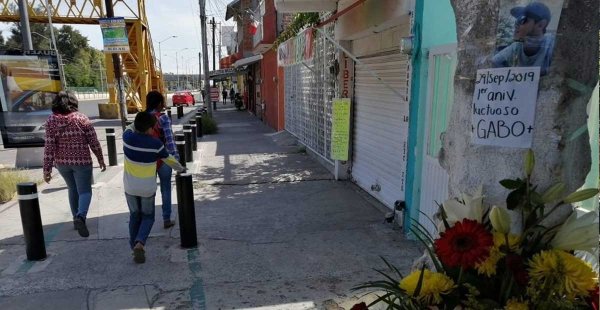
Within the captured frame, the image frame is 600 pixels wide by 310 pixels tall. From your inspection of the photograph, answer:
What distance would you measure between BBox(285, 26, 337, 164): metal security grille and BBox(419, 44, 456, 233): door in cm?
364

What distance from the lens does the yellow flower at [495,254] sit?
1575 mm

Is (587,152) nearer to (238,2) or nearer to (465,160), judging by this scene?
(465,160)

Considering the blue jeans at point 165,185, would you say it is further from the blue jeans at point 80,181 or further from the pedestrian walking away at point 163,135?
the blue jeans at point 80,181

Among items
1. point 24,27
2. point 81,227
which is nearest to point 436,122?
point 81,227

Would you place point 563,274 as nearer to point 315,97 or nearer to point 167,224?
point 167,224

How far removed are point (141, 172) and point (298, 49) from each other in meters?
7.21

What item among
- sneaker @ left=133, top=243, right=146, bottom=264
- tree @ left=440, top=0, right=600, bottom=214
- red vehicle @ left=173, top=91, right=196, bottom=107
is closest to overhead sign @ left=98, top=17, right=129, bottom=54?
sneaker @ left=133, top=243, right=146, bottom=264

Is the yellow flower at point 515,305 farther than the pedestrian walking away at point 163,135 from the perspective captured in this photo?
No

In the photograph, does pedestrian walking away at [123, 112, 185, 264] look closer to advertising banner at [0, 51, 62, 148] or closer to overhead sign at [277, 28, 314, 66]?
overhead sign at [277, 28, 314, 66]

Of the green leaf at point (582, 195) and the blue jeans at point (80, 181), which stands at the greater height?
the green leaf at point (582, 195)

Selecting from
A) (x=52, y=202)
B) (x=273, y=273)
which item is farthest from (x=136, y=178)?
(x=52, y=202)

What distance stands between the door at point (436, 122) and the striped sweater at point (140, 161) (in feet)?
9.53

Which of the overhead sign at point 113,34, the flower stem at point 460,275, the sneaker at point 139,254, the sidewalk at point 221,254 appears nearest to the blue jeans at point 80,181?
the sidewalk at point 221,254

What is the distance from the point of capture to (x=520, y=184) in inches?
63.5
